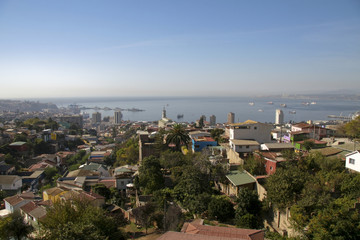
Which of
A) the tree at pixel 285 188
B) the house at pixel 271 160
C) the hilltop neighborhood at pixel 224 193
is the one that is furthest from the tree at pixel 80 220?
the house at pixel 271 160

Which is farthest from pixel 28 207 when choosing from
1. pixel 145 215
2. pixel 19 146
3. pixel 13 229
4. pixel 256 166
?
pixel 19 146

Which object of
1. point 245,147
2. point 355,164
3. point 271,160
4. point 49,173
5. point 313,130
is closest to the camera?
point 355,164

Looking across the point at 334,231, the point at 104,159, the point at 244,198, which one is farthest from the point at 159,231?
the point at 104,159

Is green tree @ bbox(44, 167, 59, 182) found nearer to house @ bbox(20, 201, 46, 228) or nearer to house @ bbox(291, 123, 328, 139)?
house @ bbox(20, 201, 46, 228)

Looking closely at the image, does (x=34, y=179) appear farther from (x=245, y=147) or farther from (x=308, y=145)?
(x=308, y=145)

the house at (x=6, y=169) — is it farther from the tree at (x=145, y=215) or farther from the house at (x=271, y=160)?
the house at (x=271, y=160)

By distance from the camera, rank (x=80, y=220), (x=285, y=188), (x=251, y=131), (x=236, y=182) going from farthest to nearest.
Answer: (x=251, y=131)
(x=236, y=182)
(x=285, y=188)
(x=80, y=220)
